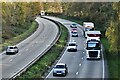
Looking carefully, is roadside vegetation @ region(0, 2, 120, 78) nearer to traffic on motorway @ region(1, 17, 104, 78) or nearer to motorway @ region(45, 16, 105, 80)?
motorway @ region(45, 16, 105, 80)

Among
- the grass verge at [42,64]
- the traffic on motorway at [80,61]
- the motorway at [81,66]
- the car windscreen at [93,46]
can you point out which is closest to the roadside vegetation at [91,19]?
the motorway at [81,66]

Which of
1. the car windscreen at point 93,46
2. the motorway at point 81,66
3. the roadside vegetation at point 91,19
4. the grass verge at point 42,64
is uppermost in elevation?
the roadside vegetation at point 91,19

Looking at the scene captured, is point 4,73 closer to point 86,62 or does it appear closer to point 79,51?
point 86,62

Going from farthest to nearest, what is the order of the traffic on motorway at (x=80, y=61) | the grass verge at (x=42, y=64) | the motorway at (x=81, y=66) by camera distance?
the traffic on motorway at (x=80, y=61), the motorway at (x=81, y=66), the grass verge at (x=42, y=64)

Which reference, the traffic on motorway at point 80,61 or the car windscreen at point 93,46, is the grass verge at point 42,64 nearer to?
the traffic on motorway at point 80,61

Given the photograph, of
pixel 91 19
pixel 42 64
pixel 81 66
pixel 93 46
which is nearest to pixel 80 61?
pixel 93 46

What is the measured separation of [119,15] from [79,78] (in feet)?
22.4

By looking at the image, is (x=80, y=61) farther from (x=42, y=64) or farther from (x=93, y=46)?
(x=42, y=64)

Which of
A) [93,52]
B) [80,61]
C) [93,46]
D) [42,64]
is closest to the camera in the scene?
[42,64]

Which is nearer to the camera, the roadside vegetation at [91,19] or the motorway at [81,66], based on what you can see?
the roadside vegetation at [91,19]

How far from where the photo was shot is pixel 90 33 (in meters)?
62.8

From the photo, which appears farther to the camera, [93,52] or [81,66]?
[93,52]

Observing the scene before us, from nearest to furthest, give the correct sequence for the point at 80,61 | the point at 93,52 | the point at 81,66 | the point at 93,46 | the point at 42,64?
the point at 42,64
the point at 81,66
the point at 80,61
the point at 93,52
the point at 93,46

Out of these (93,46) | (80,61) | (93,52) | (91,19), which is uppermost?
(91,19)
